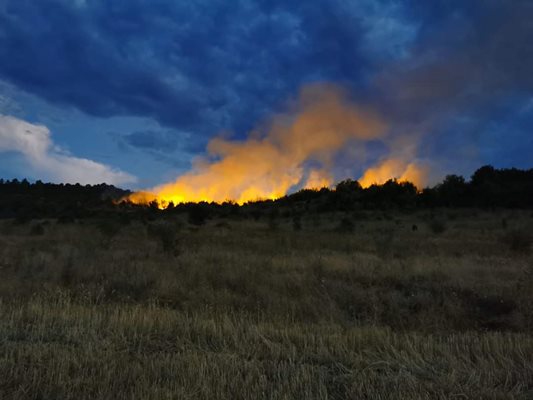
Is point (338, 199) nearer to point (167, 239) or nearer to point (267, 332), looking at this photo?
point (167, 239)

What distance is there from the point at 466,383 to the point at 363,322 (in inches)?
191

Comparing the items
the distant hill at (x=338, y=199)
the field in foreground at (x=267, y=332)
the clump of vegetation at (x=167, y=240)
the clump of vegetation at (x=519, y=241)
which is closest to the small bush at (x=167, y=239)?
the clump of vegetation at (x=167, y=240)

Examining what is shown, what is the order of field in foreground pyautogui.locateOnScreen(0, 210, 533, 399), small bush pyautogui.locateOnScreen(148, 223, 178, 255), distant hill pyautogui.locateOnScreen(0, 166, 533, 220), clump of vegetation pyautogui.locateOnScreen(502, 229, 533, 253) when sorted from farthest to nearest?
distant hill pyautogui.locateOnScreen(0, 166, 533, 220) < clump of vegetation pyautogui.locateOnScreen(502, 229, 533, 253) < small bush pyautogui.locateOnScreen(148, 223, 178, 255) < field in foreground pyautogui.locateOnScreen(0, 210, 533, 399)

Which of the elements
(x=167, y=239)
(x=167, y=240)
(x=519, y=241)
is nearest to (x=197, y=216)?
(x=167, y=239)

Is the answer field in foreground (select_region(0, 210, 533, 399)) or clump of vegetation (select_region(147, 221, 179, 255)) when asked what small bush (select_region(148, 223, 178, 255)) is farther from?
field in foreground (select_region(0, 210, 533, 399))

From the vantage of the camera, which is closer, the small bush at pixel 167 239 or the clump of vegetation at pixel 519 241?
the small bush at pixel 167 239

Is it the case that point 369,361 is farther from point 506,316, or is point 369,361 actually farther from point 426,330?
point 506,316

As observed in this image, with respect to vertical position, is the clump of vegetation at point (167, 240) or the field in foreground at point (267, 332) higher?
the clump of vegetation at point (167, 240)

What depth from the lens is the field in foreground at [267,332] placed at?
5.00 meters

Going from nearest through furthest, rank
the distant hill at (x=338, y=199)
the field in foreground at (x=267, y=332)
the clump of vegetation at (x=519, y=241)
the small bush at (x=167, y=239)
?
the field in foreground at (x=267, y=332) → the small bush at (x=167, y=239) → the clump of vegetation at (x=519, y=241) → the distant hill at (x=338, y=199)

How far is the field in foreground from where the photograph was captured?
5.00 meters

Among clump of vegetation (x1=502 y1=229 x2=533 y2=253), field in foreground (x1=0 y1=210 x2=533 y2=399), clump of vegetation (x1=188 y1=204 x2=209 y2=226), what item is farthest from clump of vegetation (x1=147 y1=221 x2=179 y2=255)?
clump of vegetation (x1=188 y1=204 x2=209 y2=226)

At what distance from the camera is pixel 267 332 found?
7.27 metres

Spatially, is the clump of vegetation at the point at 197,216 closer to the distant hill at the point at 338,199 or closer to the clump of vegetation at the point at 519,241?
the distant hill at the point at 338,199
